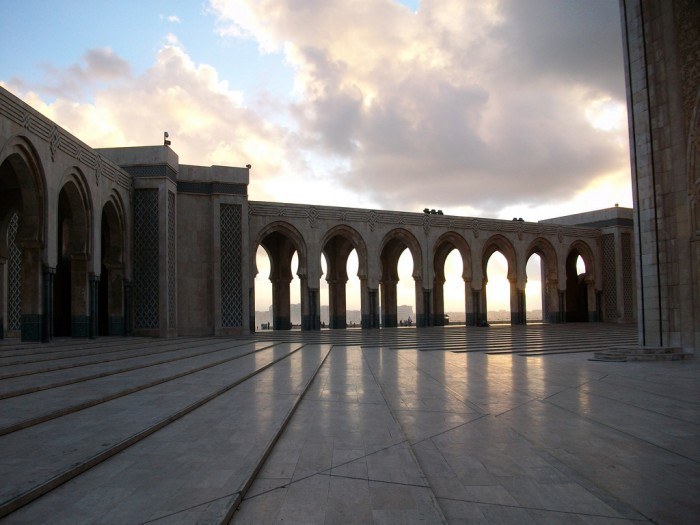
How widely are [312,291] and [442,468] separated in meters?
15.5

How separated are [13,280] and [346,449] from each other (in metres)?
12.3

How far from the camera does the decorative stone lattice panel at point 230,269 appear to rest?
15.6 meters

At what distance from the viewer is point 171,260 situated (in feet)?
47.7

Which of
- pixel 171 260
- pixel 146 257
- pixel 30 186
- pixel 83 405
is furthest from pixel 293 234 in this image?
pixel 83 405

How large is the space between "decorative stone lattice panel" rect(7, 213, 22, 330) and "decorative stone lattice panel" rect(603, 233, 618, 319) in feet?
72.6

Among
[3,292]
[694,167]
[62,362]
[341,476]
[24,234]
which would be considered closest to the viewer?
[341,476]

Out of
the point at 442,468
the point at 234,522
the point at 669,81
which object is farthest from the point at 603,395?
the point at 669,81

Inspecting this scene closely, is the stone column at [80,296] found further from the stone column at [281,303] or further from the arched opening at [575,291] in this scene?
the arched opening at [575,291]

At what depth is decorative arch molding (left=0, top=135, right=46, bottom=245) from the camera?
9.34 metres

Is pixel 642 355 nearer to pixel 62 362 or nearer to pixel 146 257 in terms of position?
pixel 62 362

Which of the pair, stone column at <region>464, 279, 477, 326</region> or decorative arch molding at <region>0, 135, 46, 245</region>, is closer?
decorative arch molding at <region>0, 135, 46, 245</region>

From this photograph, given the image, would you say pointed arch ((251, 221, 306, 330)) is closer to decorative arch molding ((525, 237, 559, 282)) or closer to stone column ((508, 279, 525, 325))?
stone column ((508, 279, 525, 325))

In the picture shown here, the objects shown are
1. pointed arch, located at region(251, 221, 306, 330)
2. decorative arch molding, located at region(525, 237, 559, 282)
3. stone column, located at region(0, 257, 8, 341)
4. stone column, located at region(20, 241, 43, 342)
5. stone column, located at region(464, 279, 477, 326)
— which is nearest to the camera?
stone column, located at region(20, 241, 43, 342)

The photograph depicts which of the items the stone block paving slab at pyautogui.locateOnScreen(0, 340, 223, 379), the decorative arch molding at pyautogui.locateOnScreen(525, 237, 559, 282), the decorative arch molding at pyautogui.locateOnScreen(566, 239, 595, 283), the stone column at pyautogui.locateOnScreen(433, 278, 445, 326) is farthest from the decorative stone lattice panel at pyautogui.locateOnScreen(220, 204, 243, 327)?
the decorative arch molding at pyautogui.locateOnScreen(566, 239, 595, 283)
